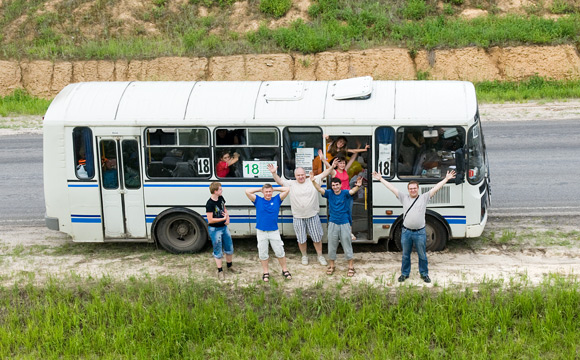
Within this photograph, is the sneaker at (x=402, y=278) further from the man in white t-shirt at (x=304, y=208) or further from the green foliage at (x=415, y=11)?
the green foliage at (x=415, y=11)

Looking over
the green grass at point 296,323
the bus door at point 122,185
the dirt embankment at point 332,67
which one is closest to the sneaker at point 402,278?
the green grass at point 296,323

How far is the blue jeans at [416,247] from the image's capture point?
1158 centimetres

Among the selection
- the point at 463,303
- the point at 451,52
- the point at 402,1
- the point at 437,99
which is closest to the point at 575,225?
the point at 437,99

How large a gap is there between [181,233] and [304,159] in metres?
2.62

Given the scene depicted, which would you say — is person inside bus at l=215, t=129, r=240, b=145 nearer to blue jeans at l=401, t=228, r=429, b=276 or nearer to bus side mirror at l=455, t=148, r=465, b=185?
blue jeans at l=401, t=228, r=429, b=276

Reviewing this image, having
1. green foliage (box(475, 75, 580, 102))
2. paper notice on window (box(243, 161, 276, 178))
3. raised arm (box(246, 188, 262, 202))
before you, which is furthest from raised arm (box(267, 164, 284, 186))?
green foliage (box(475, 75, 580, 102))

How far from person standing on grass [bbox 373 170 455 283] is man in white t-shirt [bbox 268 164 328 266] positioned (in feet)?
4.72

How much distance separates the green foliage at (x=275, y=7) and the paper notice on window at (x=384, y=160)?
19.7 m

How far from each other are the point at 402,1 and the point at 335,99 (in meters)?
20.0

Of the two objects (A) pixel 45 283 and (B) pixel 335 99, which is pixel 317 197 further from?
(A) pixel 45 283

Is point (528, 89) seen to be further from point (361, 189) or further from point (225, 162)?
point (225, 162)

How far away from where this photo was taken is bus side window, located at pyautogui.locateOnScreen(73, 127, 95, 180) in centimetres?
1330

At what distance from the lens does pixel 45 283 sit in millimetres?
12266

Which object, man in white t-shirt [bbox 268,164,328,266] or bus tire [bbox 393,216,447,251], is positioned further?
bus tire [bbox 393,216,447,251]
